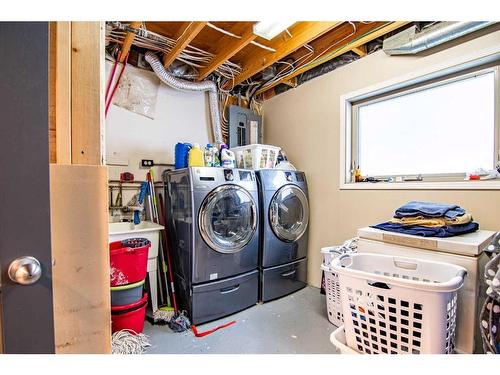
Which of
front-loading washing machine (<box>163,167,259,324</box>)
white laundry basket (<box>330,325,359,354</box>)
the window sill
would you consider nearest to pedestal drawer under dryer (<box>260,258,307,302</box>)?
front-loading washing machine (<box>163,167,259,324</box>)

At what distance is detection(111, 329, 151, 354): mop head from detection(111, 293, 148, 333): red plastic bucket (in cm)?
4

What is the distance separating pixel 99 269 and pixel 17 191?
0.30 metres

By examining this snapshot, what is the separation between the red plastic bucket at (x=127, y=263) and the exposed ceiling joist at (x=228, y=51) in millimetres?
1736

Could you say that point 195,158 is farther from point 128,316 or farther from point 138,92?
point 128,316

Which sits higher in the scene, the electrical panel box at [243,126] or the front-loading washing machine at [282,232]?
the electrical panel box at [243,126]

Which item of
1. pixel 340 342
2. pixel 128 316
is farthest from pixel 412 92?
pixel 128 316

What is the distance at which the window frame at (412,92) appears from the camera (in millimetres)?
1607

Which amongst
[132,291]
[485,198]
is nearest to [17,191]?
[132,291]

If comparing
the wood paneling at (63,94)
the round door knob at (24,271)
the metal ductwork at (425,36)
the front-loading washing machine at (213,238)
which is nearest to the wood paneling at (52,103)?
the wood paneling at (63,94)

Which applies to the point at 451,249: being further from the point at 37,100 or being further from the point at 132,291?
the point at 132,291

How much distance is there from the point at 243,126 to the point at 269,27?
127 cm

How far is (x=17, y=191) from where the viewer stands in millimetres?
542

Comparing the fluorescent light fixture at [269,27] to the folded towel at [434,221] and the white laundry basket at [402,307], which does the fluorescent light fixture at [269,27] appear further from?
the white laundry basket at [402,307]

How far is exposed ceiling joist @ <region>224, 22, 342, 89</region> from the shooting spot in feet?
5.98
